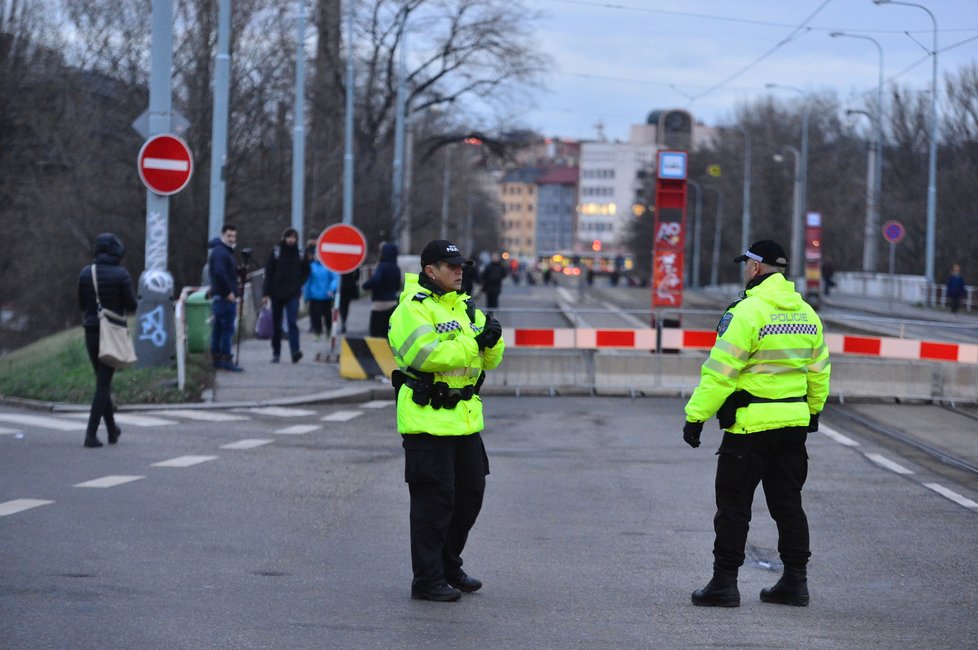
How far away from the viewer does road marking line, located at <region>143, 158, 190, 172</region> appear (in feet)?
57.0

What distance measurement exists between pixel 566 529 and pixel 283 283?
40.5 feet

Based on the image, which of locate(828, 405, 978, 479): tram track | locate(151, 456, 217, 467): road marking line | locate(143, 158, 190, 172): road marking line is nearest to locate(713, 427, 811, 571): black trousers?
locate(828, 405, 978, 479): tram track

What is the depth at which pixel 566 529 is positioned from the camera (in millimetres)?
9320

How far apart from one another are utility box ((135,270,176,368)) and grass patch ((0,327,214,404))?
0.16 metres

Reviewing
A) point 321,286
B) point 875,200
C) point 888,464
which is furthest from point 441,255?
point 875,200

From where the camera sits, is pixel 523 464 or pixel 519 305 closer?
pixel 523 464

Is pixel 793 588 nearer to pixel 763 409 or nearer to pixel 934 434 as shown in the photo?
pixel 763 409

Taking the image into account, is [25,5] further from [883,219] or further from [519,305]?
[883,219]

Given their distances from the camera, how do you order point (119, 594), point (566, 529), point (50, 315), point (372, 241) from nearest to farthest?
point (119, 594) < point (566, 529) < point (50, 315) < point (372, 241)

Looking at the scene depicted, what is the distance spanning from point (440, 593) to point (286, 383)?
12.4 meters

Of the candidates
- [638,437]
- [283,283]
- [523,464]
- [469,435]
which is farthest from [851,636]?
[283,283]

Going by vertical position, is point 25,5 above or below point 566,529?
above

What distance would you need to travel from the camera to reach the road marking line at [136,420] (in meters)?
15.3

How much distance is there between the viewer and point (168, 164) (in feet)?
57.3
